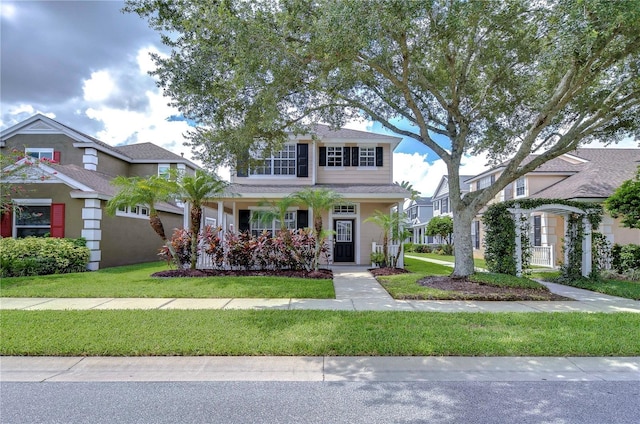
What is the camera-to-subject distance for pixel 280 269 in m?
12.6

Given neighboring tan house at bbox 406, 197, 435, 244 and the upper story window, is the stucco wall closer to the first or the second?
the upper story window

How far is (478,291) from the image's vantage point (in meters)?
8.78

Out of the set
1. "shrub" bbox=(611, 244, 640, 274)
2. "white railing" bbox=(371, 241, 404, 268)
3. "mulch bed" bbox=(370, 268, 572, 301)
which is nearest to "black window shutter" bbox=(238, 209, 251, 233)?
"white railing" bbox=(371, 241, 404, 268)

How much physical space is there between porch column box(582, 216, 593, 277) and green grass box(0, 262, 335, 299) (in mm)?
8163

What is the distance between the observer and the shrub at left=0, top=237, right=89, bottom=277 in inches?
441

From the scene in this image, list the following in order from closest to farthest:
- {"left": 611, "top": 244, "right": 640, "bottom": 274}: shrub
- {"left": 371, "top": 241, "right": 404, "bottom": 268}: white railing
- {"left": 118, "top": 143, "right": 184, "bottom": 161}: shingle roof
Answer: {"left": 611, "top": 244, "right": 640, "bottom": 274}: shrub
{"left": 371, "top": 241, "right": 404, "bottom": 268}: white railing
{"left": 118, "top": 143, "right": 184, "bottom": 161}: shingle roof

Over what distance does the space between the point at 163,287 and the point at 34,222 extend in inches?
321

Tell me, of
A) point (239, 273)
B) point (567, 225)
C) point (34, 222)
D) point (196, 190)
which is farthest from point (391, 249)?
point (34, 222)

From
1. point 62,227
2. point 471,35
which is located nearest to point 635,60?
point 471,35

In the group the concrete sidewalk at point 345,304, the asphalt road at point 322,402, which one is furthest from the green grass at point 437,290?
the asphalt road at point 322,402

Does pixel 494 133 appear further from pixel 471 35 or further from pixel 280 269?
pixel 280 269

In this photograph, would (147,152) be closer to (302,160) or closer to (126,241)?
(126,241)

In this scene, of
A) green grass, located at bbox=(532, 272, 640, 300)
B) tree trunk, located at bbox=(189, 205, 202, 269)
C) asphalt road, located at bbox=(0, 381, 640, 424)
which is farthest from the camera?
tree trunk, located at bbox=(189, 205, 202, 269)

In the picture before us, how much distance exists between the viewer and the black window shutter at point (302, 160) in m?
16.2
